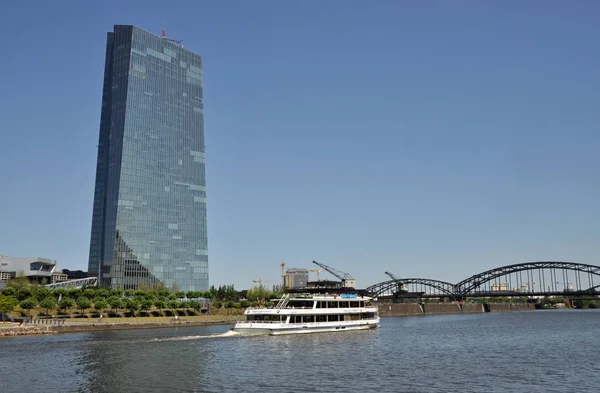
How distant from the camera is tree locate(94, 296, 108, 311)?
547 ft

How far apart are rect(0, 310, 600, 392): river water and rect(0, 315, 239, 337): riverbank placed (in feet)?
32.6

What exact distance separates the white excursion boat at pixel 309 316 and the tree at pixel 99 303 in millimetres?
63094

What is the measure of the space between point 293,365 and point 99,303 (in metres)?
104

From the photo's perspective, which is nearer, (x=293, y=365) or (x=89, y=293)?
(x=293, y=365)

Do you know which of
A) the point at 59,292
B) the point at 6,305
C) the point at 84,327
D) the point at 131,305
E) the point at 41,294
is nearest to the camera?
the point at 84,327

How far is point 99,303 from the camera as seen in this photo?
548ft

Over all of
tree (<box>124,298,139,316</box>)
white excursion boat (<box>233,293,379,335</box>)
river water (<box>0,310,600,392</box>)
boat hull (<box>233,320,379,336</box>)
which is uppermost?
tree (<box>124,298,139,316</box>)

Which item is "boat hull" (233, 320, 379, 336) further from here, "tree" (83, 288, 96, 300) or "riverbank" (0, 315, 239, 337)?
"tree" (83, 288, 96, 300)

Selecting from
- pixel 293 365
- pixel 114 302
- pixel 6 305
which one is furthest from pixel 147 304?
pixel 293 365

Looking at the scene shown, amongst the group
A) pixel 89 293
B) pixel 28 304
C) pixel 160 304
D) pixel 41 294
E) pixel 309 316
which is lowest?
pixel 309 316

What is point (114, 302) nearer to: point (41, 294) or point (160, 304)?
point (41, 294)

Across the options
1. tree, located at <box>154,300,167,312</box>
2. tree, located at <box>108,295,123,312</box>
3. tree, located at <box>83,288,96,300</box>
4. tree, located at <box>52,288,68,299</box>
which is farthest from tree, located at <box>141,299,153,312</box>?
tree, located at <box>52,288,68,299</box>

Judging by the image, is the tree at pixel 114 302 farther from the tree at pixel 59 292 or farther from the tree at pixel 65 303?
the tree at pixel 59 292

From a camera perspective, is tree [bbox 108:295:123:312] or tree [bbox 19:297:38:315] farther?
tree [bbox 108:295:123:312]
